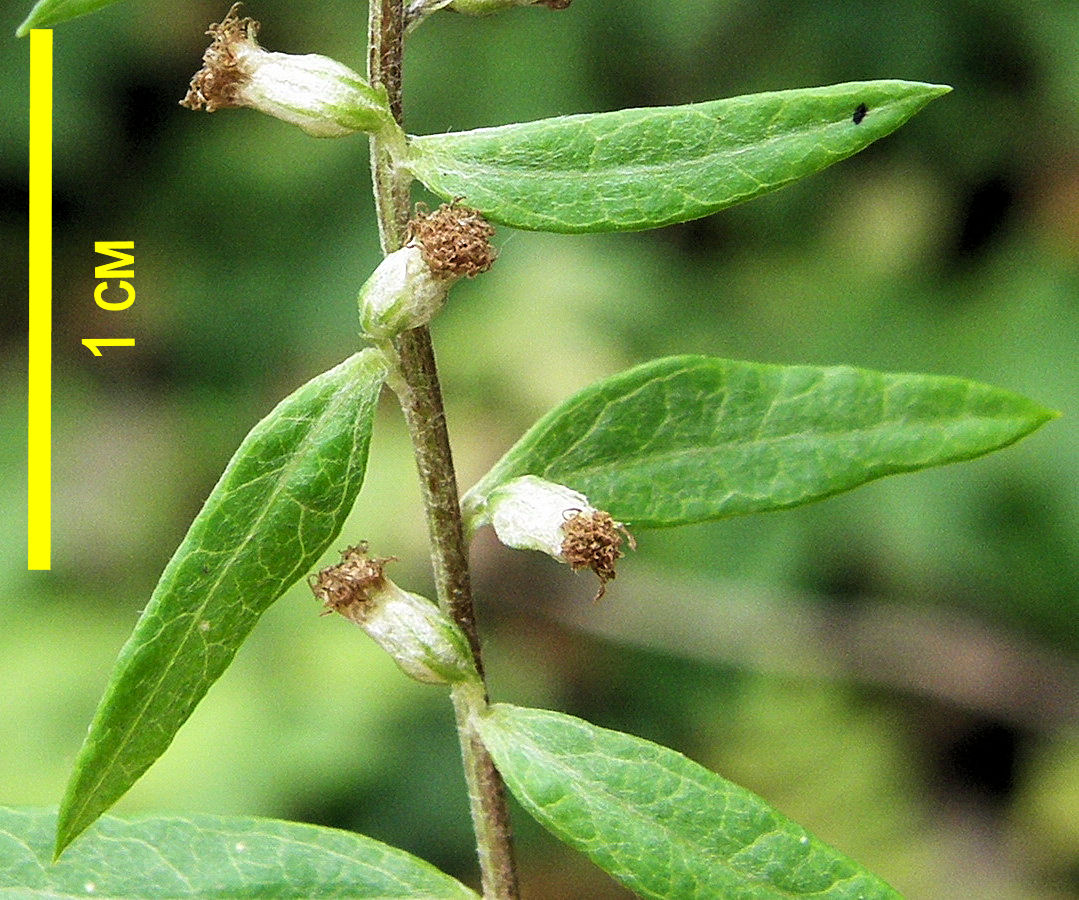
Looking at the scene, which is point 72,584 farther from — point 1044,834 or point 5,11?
point 1044,834

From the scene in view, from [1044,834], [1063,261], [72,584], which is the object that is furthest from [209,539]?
[1063,261]

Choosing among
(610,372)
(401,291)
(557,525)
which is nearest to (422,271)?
(401,291)

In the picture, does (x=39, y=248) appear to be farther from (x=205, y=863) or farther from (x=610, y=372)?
(x=610, y=372)

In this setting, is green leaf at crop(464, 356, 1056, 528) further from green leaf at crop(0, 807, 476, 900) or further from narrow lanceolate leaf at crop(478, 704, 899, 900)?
green leaf at crop(0, 807, 476, 900)

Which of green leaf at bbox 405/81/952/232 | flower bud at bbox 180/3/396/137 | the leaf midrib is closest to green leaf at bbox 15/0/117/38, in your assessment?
flower bud at bbox 180/3/396/137

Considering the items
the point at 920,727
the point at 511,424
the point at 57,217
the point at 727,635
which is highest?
the point at 57,217

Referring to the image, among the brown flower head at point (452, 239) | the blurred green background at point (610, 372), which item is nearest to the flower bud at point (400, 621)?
the brown flower head at point (452, 239)

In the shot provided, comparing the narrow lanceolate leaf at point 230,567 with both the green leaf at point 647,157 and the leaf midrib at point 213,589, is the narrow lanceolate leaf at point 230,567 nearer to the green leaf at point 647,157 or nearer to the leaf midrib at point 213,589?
the leaf midrib at point 213,589

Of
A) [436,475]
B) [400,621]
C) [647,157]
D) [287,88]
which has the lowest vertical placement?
[400,621]
